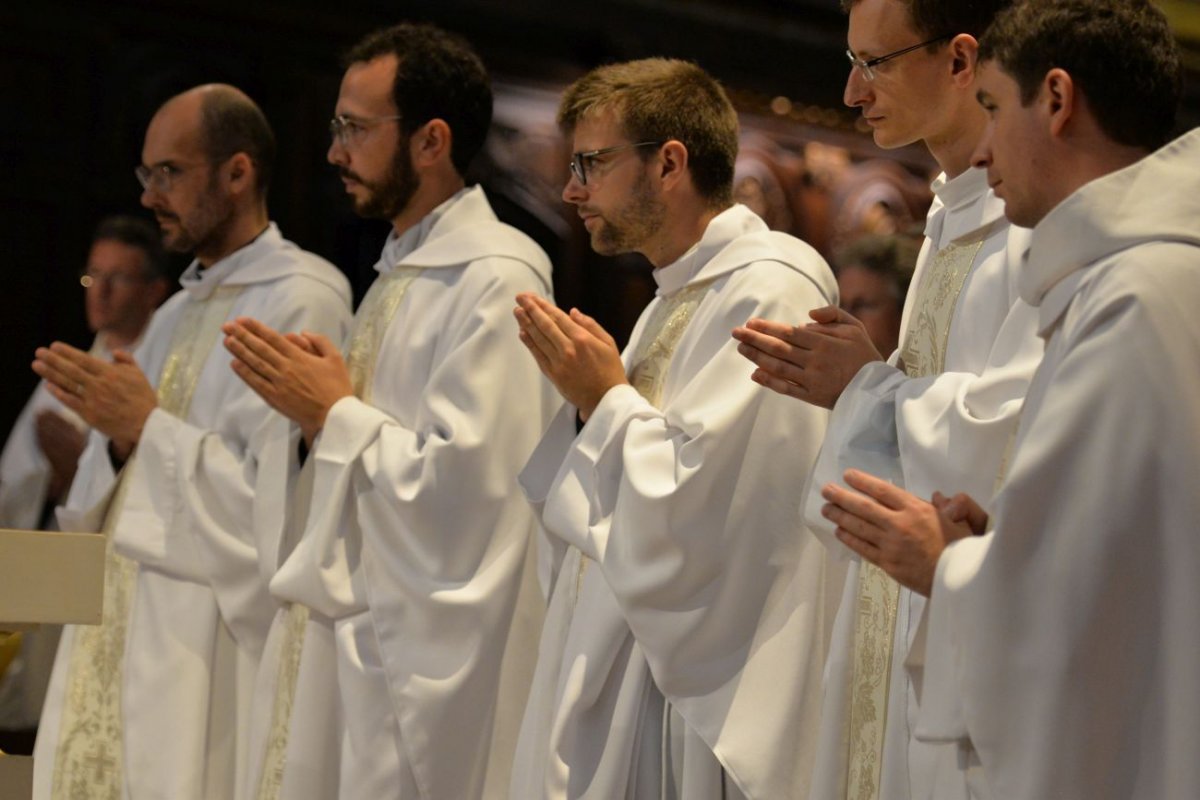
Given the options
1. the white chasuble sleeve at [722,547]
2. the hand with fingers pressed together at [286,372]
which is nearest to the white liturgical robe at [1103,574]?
the white chasuble sleeve at [722,547]

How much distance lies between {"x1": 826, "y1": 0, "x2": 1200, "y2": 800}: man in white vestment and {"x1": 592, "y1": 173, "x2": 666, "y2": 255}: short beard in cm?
162

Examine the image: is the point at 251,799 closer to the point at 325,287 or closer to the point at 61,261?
the point at 325,287

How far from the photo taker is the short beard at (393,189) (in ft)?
15.7

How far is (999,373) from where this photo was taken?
278 centimetres

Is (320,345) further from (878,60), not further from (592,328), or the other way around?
(878,60)

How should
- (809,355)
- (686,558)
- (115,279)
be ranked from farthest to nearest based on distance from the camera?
(115,279)
(686,558)
(809,355)

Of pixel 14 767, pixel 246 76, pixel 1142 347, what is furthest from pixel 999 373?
pixel 246 76

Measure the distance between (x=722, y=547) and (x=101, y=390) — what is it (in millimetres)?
2199

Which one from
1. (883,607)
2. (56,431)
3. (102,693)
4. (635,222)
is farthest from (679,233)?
(56,431)

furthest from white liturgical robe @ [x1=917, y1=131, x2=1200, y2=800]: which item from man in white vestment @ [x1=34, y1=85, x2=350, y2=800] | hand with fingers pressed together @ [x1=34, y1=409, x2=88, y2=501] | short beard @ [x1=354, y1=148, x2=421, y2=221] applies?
hand with fingers pressed together @ [x1=34, y1=409, x2=88, y2=501]

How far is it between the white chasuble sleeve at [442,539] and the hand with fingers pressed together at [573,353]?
607mm

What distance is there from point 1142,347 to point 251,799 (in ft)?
9.85

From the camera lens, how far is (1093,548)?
2287mm

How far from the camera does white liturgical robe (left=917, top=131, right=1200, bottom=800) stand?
2277 mm
